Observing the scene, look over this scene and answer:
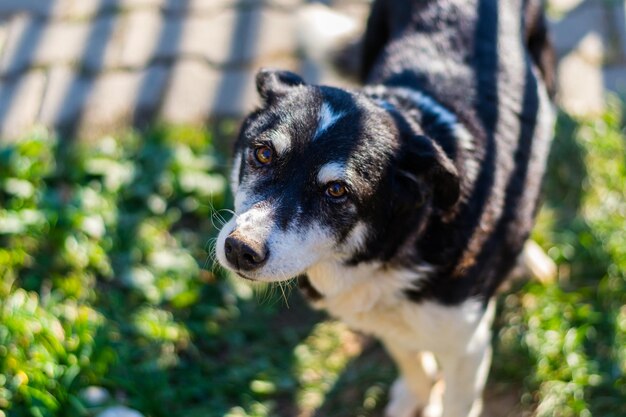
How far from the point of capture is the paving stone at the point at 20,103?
4.88 m

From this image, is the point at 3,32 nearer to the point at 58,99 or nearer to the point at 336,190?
the point at 58,99

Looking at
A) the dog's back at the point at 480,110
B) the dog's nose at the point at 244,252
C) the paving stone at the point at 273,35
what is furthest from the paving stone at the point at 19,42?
the dog's nose at the point at 244,252

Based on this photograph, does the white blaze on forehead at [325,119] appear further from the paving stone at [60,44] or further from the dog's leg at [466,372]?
the paving stone at [60,44]

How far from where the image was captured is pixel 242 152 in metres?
3.11

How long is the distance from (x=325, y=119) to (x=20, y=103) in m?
2.88

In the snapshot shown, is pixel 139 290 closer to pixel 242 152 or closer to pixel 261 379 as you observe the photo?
pixel 261 379

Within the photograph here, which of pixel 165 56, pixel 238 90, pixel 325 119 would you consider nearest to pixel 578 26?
pixel 238 90

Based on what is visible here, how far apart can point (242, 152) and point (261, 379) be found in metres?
1.27

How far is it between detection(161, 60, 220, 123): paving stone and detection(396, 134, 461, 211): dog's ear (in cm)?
240

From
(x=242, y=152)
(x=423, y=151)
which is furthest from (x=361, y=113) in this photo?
(x=242, y=152)

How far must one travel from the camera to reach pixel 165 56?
5406 mm

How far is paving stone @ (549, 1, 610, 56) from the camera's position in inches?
212

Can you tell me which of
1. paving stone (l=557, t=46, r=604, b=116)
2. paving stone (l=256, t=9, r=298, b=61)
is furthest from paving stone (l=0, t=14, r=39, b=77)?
paving stone (l=557, t=46, r=604, b=116)

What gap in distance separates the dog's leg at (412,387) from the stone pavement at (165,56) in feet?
7.02
